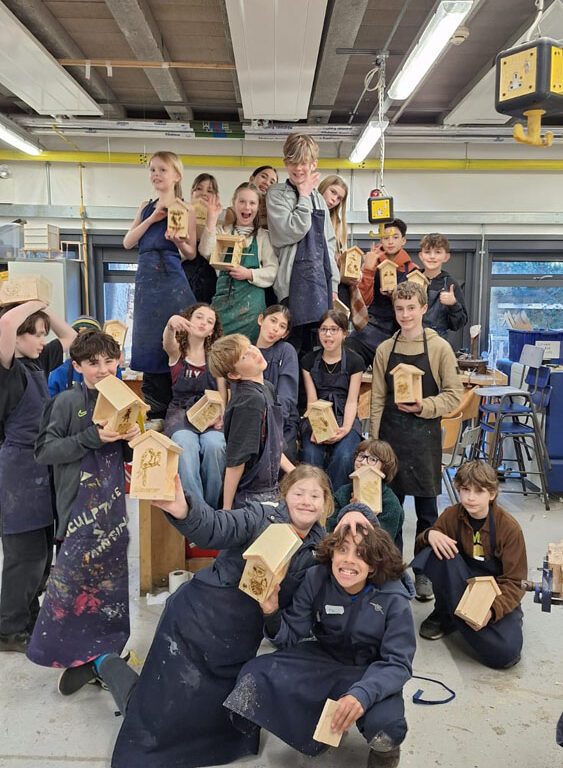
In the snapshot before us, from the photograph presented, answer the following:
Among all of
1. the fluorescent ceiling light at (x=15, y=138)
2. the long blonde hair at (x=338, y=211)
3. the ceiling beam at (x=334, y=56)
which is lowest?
the long blonde hair at (x=338, y=211)

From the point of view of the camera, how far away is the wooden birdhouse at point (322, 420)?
10.1 feet

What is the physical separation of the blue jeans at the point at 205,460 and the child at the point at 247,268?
610mm

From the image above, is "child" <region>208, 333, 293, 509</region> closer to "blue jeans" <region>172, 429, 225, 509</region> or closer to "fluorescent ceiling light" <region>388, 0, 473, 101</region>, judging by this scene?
"blue jeans" <region>172, 429, 225, 509</region>

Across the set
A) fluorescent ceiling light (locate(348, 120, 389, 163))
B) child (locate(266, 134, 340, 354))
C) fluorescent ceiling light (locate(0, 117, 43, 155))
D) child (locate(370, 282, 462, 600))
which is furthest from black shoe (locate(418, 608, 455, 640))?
fluorescent ceiling light (locate(0, 117, 43, 155))

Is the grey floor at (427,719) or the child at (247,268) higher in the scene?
the child at (247,268)

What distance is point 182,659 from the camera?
1989 mm

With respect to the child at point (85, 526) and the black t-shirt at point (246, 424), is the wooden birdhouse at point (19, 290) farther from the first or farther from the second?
the black t-shirt at point (246, 424)

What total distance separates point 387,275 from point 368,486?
140 centimetres

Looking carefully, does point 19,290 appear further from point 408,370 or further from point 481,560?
point 481,560

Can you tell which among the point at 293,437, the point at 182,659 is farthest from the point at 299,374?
the point at 182,659

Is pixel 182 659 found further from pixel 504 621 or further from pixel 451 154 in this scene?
pixel 451 154

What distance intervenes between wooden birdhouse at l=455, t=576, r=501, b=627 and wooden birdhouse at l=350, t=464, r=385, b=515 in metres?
0.51

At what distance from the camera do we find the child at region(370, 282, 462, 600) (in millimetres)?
3131

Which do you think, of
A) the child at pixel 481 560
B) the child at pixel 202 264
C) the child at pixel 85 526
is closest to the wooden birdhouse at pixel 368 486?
the child at pixel 481 560
